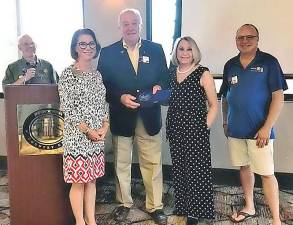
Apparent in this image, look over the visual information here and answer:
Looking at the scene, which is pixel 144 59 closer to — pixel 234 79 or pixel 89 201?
pixel 234 79

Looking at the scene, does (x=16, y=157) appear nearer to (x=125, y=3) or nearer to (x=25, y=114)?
(x=25, y=114)

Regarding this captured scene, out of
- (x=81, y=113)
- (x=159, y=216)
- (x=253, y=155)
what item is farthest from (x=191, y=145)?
(x=81, y=113)

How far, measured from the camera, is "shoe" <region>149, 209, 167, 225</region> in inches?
103

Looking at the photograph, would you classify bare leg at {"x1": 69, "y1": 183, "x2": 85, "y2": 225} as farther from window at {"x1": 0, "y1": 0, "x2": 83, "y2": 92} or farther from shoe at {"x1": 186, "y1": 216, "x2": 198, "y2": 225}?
window at {"x1": 0, "y1": 0, "x2": 83, "y2": 92}

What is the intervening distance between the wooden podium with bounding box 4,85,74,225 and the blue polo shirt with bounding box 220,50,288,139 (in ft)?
4.12

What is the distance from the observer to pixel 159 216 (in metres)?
2.67

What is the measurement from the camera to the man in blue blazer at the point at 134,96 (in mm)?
2494

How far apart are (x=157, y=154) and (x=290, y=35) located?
1.58m

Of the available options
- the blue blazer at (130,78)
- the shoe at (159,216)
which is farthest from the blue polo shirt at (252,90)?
the shoe at (159,216)

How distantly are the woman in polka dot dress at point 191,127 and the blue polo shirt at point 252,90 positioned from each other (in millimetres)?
194

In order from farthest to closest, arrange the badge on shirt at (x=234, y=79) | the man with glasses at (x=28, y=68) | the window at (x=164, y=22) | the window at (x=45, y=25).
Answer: the window at (x=45, y=25) → the window at (x=164, y=22) → the man with glasses at (x=28, y=68) → the badge on shirt at (x=234, y=79)

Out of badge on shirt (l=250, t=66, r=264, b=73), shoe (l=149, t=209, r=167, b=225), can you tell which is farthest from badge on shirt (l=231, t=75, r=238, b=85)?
shoe (l=149, t=209, r=167, b=225)

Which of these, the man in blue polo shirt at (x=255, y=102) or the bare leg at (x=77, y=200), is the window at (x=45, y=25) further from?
the man in blue polo shirt at (x=255, y=102)

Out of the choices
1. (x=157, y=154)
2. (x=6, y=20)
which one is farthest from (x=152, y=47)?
(x=6, y=20)
